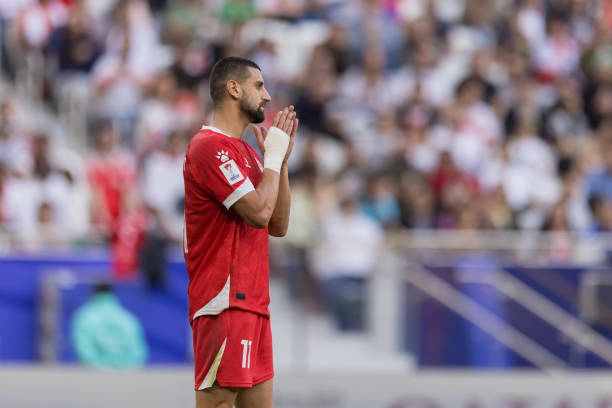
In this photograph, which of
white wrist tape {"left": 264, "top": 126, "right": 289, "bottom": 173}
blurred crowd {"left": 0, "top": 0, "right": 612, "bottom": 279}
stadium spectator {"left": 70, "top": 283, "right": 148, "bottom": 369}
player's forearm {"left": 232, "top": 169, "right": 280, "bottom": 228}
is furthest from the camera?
blurred crowd {"left": 0, "top": 0, "right": 612, "bottom": 279}

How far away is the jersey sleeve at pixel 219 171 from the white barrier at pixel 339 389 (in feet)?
15.3

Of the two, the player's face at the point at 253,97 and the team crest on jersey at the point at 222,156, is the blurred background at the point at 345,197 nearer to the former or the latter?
the player's face at the point at 253,97

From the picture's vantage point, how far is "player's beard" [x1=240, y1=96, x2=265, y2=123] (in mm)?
4875

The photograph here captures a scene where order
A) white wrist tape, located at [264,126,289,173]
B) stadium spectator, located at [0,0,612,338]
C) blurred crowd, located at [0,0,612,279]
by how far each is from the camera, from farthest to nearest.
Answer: stadium spectator, located at [0,0,612,338] → blurred crowd, located at [0,0,612,279] → white wrist tape, located at [264,126,289,173]

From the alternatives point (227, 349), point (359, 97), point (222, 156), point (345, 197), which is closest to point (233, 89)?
point (222, 156)

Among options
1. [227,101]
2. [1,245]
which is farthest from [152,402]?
[227,101]

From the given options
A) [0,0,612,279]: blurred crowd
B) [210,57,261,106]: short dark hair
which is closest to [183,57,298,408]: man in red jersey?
[210,57,261,106]: short dark hair

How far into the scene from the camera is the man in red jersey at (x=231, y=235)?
471 cm

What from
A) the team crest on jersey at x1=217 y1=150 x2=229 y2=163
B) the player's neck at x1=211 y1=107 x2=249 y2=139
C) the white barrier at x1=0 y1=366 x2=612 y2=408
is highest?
the player's neck at x1=211 y1=107 x2=249 y2=139

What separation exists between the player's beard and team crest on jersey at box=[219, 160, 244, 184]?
30 centimetres

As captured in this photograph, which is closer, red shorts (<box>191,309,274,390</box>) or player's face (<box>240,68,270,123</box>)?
red shorts (<box>191,309,274,390</box>)

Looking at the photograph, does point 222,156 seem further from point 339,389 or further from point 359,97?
point 359,97

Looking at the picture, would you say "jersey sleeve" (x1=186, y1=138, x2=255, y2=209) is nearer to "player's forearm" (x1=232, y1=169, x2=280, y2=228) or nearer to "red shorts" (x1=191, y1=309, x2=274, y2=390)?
A: "player's forearm" (x1=232, y1=169, x2=280, y2=228)

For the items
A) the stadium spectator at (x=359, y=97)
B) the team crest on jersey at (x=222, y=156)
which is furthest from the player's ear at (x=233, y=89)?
the stadium spectator at (x=359, y=97)
